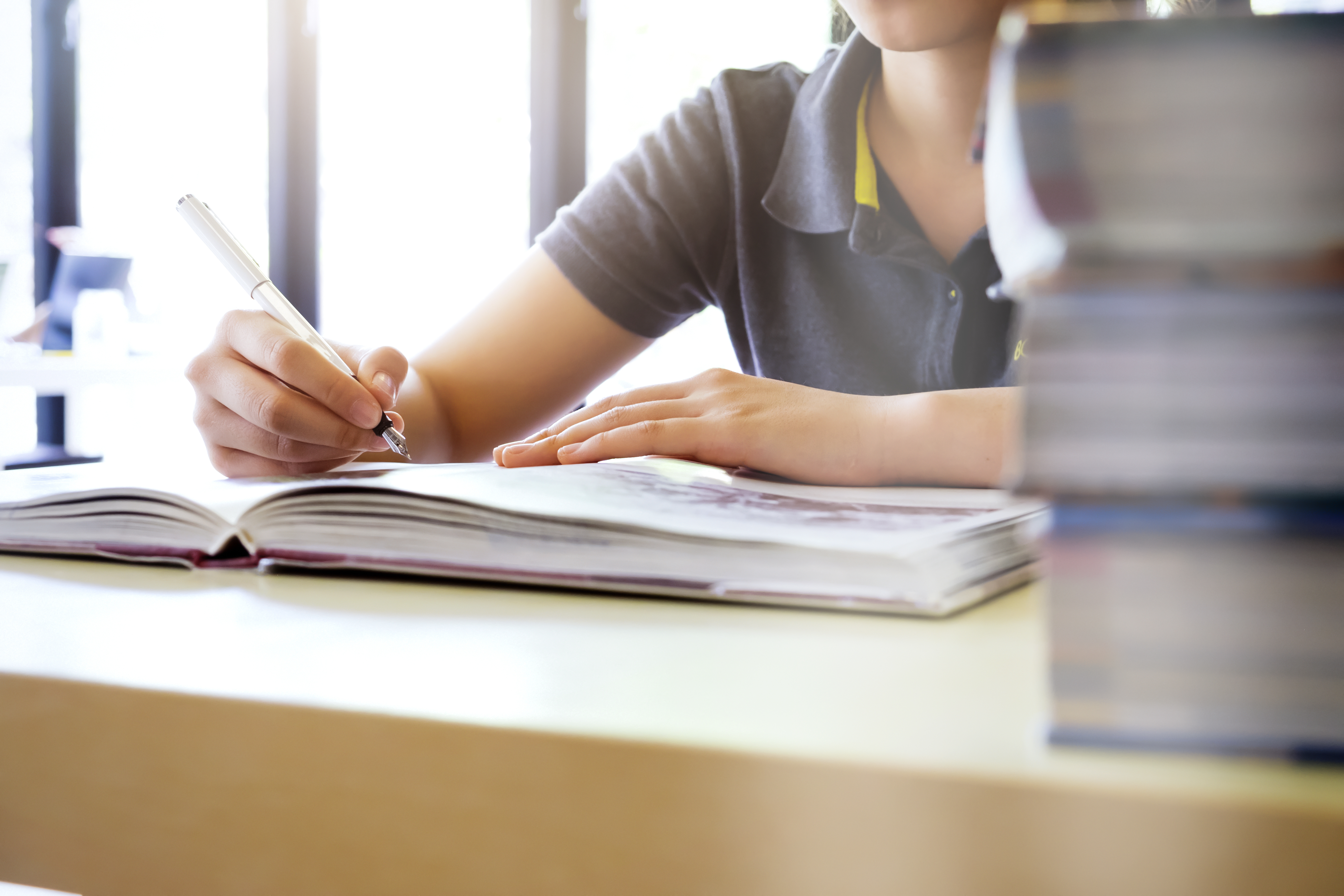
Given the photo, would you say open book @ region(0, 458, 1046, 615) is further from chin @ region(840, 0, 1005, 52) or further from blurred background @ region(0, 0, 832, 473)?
blurred background @ region(0, 0, 832, 473)

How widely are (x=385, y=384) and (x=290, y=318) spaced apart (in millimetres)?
93

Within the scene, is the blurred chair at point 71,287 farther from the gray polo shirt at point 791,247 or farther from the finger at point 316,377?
the finger at point 316,377

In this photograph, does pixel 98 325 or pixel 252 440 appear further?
pixel 98 325

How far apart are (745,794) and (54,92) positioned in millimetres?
3468

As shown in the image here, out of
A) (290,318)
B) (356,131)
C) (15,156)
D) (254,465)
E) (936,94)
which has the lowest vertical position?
(254,465)

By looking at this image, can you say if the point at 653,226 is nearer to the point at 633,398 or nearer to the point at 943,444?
the point at 633,398

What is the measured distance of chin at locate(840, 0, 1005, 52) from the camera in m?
0.87

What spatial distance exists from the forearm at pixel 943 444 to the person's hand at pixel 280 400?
0.33 meters

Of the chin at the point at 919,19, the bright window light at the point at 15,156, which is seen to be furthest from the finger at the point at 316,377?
the bright window light at the point at 15,156

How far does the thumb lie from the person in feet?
0.27

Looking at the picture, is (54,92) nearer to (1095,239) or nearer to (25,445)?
(25,445)

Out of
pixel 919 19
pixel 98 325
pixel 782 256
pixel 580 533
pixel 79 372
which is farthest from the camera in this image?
pixel 98 325

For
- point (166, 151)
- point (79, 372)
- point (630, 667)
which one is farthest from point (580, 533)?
point (166, 151)

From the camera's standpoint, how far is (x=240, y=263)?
70 centimetres
